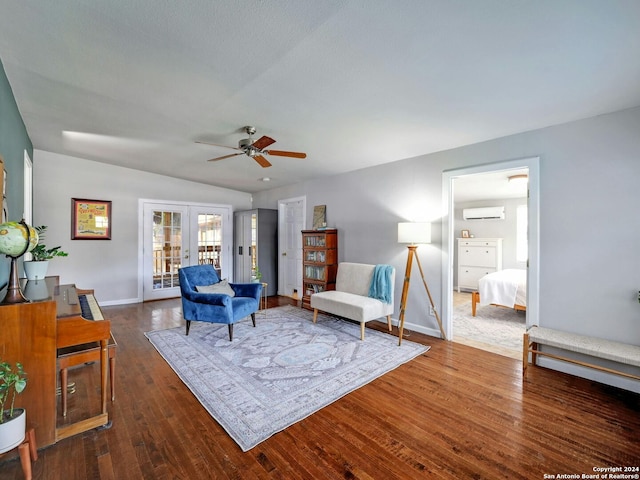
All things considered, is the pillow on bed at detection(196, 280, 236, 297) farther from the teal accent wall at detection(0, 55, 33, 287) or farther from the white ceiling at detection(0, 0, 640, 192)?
the white ceiling at detection(0, 0, 640, 192)

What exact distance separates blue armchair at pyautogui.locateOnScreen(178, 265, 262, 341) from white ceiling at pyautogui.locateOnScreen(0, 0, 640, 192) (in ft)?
6.34

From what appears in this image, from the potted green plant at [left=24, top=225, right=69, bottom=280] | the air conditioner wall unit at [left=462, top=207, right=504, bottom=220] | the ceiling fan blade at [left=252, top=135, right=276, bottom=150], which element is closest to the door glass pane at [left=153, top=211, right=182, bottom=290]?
the potted green plant at [left=24, top=225, right=69, bottom=280]

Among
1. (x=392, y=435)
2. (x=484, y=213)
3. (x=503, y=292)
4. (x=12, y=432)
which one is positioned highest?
(x=484, y=213)

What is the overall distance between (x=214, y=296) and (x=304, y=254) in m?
2.07

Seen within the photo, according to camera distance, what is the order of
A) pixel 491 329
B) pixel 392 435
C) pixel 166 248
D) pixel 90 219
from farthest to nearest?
1. pixel 166 248
2. pixel 90 219
3. pixel 491 329
4. pixel 392 435

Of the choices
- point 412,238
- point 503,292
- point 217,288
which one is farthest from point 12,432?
point 503,292

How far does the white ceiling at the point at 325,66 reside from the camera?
1631mm

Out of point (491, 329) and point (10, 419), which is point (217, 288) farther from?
point (491, 329)

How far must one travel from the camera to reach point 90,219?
5.34 m

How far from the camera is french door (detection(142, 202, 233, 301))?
5.97m

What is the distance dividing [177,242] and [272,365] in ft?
14.5

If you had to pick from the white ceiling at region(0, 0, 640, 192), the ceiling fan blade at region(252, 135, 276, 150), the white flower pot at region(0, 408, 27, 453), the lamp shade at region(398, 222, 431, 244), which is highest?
the white ceiling at region(0, 0, 640, 192)

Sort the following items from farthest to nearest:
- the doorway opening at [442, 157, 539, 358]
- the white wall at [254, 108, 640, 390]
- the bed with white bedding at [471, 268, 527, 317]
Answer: the bed with white bedding at [471, 268, 527, 317] < the doorway opening at [442, 157, 539, 358] < the white wall at [254, 108, 640, 390]

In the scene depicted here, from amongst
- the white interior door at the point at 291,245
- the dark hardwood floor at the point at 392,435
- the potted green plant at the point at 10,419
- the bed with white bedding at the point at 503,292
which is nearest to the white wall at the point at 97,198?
the white interior door at the point at 291,245
